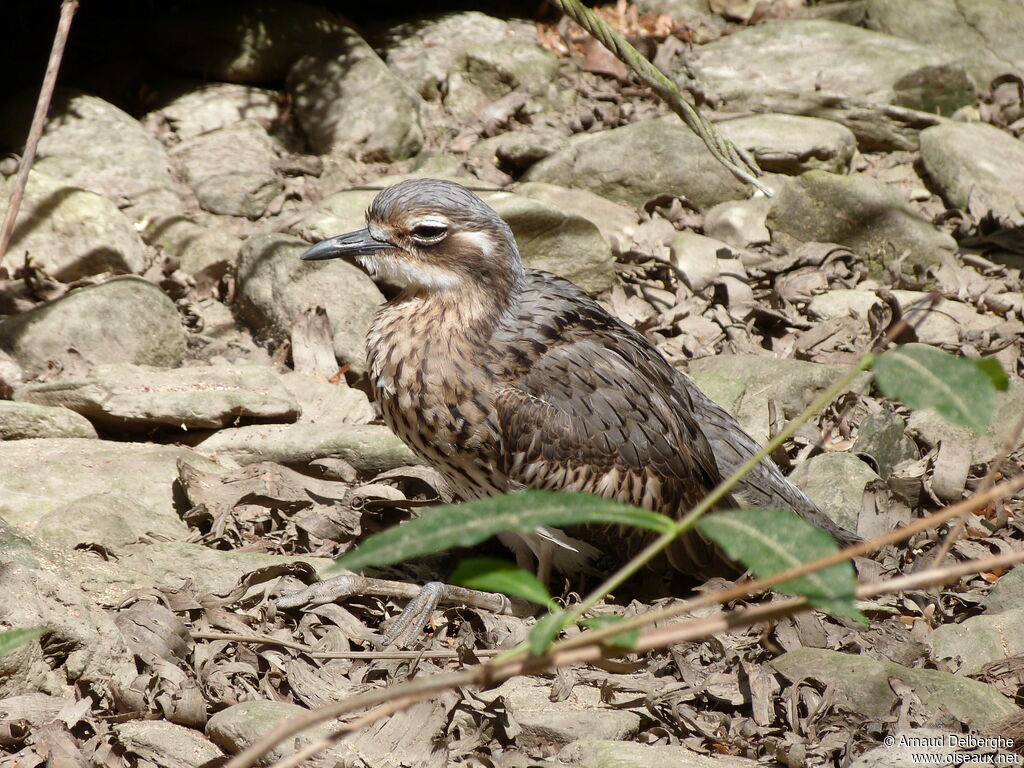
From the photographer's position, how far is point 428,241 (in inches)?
147

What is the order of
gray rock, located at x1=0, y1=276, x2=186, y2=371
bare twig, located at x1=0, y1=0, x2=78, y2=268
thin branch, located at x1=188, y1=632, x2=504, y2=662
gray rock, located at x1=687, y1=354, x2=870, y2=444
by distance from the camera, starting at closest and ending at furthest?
bare twig, located at x1=0, y1=0, x2=78, y2=268, thin branch, located at x1=188, y1=632, x2=504, y2=662, gray rock, located at x1=0, y1=276, x2=186, y2=371, gray rock, located at x1=687, y1=354, x2=870, y2=444

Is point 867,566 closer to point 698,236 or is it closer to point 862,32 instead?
point 698,236

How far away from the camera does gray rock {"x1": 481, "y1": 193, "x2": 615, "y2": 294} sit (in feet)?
18.1

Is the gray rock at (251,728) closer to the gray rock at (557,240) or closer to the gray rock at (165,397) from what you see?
the gray rock at (165,397)

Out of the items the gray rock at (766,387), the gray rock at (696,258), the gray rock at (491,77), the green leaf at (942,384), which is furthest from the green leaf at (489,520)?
the gray rock at (491,77)

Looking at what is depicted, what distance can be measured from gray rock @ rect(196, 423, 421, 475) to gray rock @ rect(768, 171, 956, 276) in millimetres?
3040

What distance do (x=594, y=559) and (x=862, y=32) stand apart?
224 inches

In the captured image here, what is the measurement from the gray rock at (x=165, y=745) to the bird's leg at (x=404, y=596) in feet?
2.53

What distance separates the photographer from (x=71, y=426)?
4195 mm

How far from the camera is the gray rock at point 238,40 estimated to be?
6.68 meters

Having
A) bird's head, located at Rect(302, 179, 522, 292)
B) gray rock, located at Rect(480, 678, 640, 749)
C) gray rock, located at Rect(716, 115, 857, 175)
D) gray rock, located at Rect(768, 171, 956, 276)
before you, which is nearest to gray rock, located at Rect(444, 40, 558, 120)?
gray rock, located at Rect(716, 115, 857, 175)

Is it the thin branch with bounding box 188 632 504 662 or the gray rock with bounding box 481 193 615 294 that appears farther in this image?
the gray rock with bounding box 481 193 615 294

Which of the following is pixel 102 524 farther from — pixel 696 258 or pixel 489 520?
pixel 696 258

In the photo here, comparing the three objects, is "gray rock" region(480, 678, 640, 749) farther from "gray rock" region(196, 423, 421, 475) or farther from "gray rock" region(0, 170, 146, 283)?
"gray rock" region(0, 170, 146, 283)
